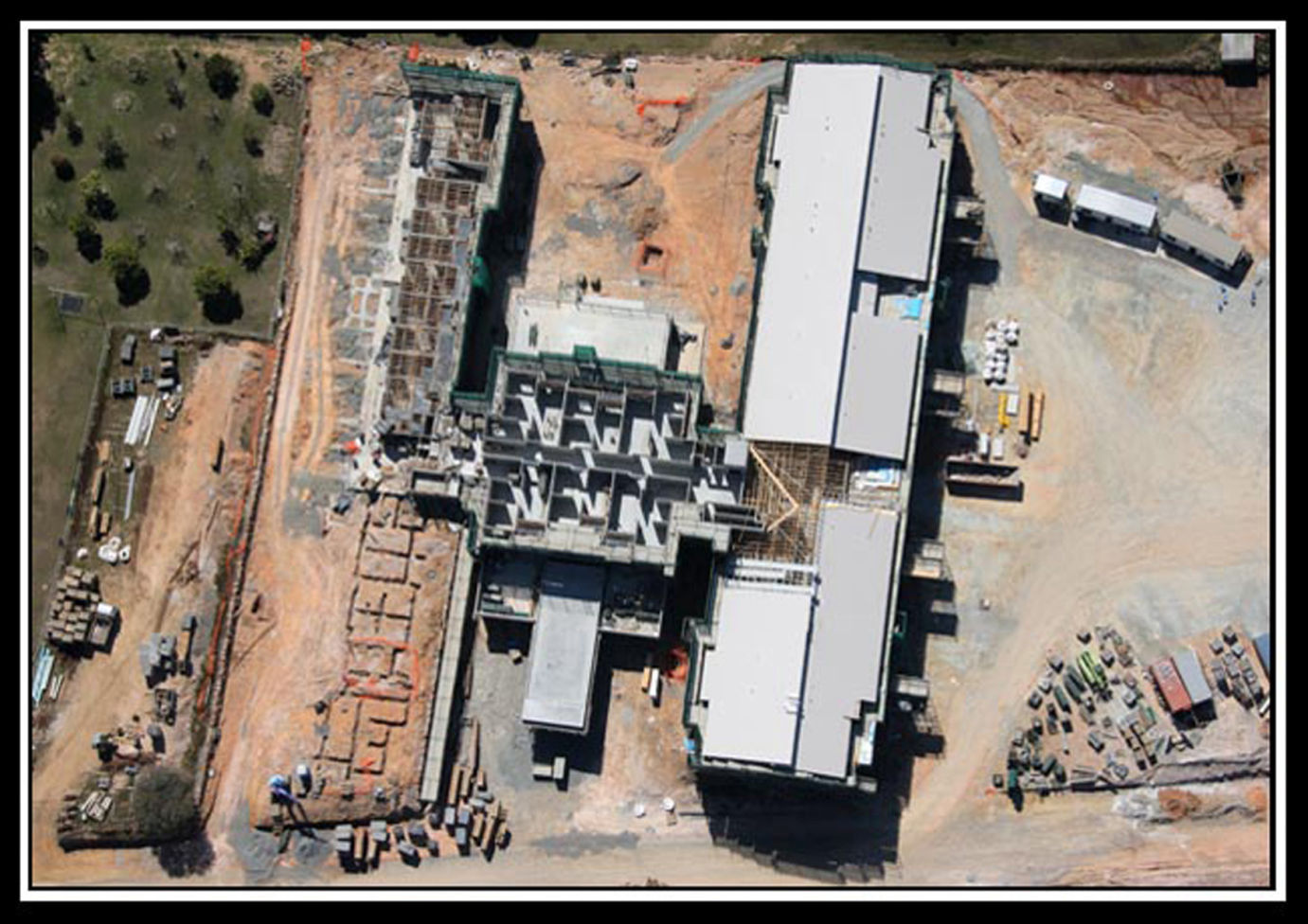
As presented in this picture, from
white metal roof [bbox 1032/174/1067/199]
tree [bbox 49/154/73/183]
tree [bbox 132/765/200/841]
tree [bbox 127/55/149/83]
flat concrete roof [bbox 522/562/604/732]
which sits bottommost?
tree [bbox 132/765/200/841]

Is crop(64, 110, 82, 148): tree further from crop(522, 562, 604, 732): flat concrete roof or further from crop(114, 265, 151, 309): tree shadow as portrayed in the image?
crop(522, 562, 604, 732): flat concrete roof

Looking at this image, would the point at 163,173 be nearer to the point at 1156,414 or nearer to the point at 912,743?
the point at 912,743

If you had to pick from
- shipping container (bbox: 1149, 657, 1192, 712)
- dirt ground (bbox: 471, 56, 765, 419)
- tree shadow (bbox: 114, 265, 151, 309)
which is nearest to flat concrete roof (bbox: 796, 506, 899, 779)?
dirt ground (bbox: 471, 56, 765, 419)

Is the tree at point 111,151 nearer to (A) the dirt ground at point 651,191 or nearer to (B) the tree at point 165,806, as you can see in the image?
(A) the dirt ground at point 651,191

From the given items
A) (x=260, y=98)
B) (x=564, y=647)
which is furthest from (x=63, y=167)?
(x=564, y=647)

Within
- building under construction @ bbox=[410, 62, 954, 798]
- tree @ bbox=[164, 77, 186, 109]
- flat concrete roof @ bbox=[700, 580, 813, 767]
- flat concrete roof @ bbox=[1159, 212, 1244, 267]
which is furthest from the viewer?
tree @ bbox=[164, 77, 186, 109]
